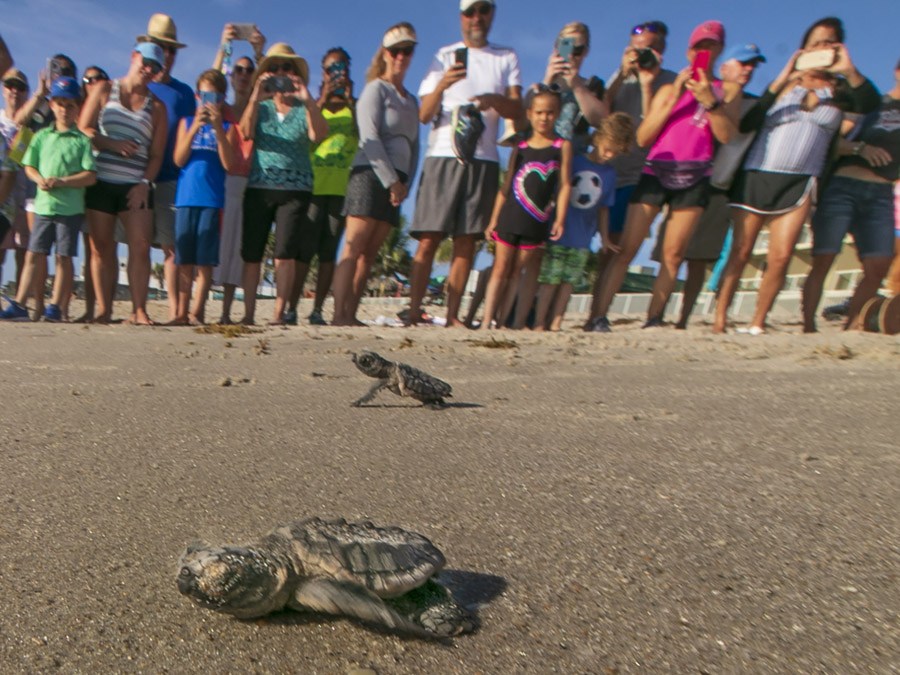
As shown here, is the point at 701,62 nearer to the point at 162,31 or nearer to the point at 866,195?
the point at 866,195

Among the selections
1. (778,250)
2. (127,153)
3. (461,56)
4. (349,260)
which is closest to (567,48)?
(461,56)

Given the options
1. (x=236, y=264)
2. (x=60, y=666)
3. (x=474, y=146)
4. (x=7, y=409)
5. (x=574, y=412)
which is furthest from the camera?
(x=236, y=264)

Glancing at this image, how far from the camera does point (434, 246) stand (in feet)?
14.7

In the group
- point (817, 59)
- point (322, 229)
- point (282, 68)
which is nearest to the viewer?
point (817, 59)

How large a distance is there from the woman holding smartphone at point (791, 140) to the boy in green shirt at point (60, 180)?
4.09 m

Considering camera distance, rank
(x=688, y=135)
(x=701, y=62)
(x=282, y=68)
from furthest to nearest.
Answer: (x=282, y=68) < (x=688, y=135) < (x=701, y=62)

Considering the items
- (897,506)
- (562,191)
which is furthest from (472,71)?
(897,506)

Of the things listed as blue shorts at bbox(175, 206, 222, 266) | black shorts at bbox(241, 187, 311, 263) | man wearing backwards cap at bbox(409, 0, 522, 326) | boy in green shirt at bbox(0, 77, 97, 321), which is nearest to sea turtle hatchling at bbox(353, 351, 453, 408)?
man wearing backwards cap at bbox(409, 0, 522, 326)

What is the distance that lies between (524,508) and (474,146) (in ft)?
10.4

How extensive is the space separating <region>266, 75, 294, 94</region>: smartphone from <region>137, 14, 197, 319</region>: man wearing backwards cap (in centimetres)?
72

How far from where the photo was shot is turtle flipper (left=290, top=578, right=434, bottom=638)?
3.07 ft

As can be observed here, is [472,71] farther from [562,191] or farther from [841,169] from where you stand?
[841,169]

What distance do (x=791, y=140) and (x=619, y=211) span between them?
3.96 feet

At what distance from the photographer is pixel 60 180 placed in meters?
4.20
